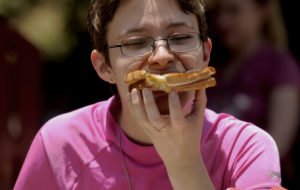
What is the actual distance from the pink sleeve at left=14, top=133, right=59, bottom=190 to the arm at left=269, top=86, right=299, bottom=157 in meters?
2.12

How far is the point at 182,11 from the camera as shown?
7.55 feet

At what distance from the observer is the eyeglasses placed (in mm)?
2221

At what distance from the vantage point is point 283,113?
4.17 meters

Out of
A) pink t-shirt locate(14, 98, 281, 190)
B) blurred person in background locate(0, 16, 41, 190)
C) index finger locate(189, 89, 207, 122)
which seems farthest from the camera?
blurred person in background locate(0, 16, 41, 190)

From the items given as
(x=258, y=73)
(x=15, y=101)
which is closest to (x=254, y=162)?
(x=258, y=73)

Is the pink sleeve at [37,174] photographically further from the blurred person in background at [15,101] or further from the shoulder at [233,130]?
the blurred person in background at [15,101]

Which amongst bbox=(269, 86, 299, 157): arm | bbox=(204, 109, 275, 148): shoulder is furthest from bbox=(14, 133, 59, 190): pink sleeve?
bbox=(269, 86, 299, 157): arm

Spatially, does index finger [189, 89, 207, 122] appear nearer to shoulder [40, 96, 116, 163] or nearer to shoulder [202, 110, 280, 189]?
A: shoulder [202, 110, 280, 189]

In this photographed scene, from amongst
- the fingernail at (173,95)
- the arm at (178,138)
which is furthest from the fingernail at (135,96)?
the fingernail at (173,95)

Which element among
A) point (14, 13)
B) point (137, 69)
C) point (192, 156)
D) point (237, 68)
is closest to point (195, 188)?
point (192, 156)

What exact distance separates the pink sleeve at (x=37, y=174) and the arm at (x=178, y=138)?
48 cm

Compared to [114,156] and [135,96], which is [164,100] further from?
[114,156]

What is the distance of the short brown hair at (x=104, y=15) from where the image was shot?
2.34 m

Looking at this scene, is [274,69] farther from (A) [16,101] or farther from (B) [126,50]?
(B) [126,50]
